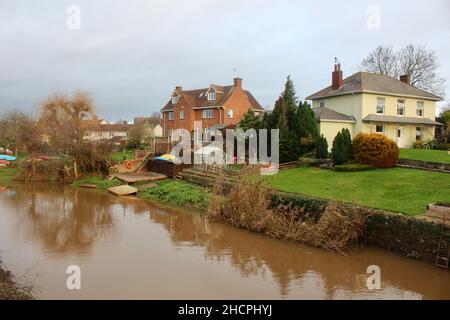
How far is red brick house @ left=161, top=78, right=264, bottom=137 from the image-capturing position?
127 ft

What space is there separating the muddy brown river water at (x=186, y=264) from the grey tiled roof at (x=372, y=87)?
18555 millimetres

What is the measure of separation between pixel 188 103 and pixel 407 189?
93.5 ft

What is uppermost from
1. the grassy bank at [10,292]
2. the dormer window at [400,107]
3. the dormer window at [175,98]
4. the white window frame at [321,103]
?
the dormer window at [175,98]

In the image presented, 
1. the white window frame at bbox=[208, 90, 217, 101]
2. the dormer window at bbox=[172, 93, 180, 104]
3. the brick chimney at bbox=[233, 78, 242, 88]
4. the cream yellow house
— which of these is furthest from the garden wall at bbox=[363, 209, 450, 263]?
the dormer window at bbox=[172, 93, 180, 104]

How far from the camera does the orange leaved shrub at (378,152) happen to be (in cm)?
2134

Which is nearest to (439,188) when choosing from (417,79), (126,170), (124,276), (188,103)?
(124,276)

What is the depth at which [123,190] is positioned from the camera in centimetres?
2394

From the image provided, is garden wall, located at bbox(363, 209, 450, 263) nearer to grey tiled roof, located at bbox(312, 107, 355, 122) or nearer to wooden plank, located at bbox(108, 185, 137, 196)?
grey tiled roof, located at bbox(312, 107, 355, 122)

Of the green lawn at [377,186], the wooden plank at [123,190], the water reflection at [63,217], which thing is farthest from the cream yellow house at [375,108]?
the water reflection at [63,217]

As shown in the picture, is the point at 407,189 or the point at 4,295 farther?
the point at 407,189

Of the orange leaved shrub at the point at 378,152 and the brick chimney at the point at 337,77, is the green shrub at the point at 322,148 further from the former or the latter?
the brick chimney at the point at 337,77
